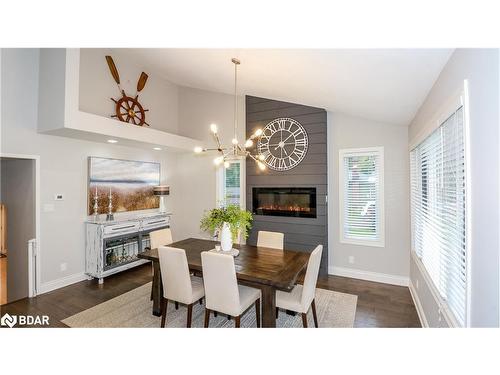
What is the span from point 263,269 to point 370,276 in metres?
2.57

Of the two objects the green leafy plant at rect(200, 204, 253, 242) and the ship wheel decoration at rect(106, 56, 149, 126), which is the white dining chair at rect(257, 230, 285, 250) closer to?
the green leafy plant at rect(200, 204, 253, 242)

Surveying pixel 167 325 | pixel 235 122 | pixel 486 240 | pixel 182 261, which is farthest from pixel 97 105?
pixel 486 240

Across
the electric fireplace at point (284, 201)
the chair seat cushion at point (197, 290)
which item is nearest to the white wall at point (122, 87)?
the electric fireplace at point (284, 201)

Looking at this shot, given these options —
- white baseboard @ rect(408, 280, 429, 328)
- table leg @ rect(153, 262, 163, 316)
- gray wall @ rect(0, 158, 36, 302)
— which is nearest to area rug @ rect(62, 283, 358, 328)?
table leg @ rect(153, 262, 163, 316)

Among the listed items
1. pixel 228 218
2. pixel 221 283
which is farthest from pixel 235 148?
pixel 221 283

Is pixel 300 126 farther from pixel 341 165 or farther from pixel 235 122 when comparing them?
pixel 235 122

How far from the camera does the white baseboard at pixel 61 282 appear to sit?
11.8 ft

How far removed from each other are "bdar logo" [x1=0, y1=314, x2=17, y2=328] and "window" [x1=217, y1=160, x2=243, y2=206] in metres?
3.38

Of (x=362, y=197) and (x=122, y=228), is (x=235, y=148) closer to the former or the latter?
(x=362, y=197)

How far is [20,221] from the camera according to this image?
3.74m

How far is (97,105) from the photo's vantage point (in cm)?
423

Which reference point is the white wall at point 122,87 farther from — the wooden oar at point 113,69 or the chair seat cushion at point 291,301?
the chair seat cushion at point 291,301

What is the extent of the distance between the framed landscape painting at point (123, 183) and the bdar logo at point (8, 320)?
5.52 ft

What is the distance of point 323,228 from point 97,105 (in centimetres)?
447
